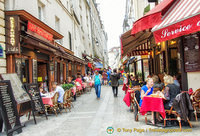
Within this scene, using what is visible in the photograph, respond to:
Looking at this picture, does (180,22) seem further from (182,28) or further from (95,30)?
(95,30)

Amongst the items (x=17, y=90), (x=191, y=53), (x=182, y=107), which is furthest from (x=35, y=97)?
(x=191, y=53)

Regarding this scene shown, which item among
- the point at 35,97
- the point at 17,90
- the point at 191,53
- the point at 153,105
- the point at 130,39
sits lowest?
the point at 153,105

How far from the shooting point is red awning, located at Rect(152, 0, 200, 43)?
4.88m

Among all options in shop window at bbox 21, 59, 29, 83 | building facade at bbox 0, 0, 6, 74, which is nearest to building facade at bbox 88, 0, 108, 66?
shop window at bbox 21, 59, 29, 83

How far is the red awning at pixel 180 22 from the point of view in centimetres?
488

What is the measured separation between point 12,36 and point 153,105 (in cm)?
624

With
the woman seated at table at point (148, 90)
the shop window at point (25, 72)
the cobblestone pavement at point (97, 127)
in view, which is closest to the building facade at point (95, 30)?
the shop window at point (25, 72)

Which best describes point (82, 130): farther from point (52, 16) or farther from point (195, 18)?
point (52, 16)

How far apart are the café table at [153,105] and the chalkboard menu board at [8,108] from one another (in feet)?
11.9

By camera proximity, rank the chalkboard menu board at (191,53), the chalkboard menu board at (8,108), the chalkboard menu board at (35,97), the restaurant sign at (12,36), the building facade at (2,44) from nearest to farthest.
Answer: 1. the chalkboard menu board at (8,108)
2. the chalkboard menu board at (191,53)
3. the chalkboard menu board at (35,97)
4. the building facade at (2,44)
5. the restaurant sign at (12,36)

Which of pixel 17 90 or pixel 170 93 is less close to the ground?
pixel 17 90

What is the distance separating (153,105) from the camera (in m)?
5.48

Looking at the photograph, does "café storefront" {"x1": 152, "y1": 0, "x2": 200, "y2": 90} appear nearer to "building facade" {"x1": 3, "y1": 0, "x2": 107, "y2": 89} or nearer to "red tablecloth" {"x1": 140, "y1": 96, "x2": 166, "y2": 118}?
"red tablecloth" {"x1": 140, "y1": 96, "x2": 166, "y2": 118}

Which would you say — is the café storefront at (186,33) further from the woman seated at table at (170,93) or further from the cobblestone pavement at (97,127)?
the cobblestone pavement at (97,127)
